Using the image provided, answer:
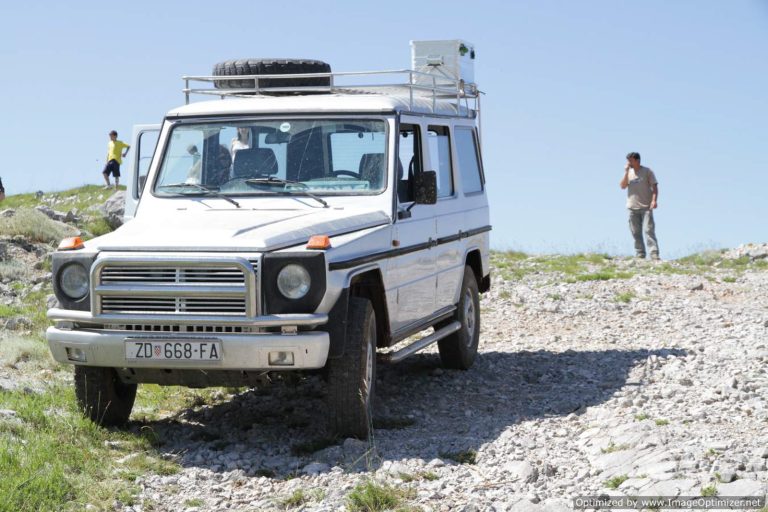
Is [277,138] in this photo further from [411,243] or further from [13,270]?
[13,270]

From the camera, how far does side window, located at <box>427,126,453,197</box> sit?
9.38m

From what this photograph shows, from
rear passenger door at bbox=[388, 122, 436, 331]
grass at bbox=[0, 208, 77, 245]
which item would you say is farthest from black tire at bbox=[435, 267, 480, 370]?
grass at bbox=[0, 208, 77, 245]

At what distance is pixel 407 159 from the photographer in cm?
873

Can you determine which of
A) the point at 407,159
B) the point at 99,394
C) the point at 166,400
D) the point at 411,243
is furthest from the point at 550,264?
the point at 99,394

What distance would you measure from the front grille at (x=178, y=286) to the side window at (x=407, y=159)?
1973 millimetres

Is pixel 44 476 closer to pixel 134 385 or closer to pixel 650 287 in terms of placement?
pixel 134 385

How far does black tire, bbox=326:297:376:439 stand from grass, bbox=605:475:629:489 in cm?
179

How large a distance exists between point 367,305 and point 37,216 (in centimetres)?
1357

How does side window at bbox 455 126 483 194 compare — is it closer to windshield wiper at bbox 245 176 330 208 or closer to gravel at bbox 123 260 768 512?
gravel at bbox 123 260 768 512

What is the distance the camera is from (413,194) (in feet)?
28.1

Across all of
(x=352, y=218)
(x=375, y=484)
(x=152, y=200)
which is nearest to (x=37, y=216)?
(x=152, y=200)

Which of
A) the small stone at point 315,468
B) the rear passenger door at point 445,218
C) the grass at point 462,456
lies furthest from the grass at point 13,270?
the grass at point 462,456

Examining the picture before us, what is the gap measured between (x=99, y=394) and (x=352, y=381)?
1784 millimetres

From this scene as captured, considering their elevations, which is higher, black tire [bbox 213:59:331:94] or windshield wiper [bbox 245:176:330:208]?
black tire [bbox 213:59:331:94]
